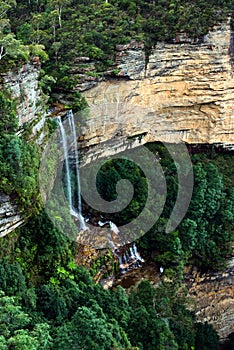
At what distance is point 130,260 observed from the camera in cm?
1822

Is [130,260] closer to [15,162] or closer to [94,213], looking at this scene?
[94,213]

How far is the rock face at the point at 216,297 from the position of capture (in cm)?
1922

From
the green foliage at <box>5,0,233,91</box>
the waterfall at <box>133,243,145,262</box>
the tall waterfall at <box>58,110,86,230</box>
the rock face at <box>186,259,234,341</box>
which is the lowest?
the rock face at <box>186,259,234,341</box>

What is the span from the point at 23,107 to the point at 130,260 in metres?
7.85

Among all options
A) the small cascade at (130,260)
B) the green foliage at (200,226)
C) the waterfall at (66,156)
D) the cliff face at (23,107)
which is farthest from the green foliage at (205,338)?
the cliff face at (23,107)

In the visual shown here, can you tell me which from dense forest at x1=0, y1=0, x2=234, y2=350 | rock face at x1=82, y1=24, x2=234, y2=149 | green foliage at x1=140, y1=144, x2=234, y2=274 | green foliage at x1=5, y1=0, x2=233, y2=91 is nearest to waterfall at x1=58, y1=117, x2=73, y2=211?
dense forest at x1=0, y1=0, x2=234, y2=350

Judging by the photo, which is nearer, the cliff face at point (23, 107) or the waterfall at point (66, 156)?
the cliff face at point (23, 107)

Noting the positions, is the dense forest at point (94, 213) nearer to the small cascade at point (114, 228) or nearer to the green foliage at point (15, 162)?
the green foliage at point (15, 162)

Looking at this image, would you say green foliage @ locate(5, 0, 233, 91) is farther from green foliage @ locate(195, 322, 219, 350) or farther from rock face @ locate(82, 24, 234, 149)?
green foliage @ locate(195, 322, 219, 350)

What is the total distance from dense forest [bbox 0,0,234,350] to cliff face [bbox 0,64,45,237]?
0.29 metres

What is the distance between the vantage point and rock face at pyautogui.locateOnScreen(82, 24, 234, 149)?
61.5 ft

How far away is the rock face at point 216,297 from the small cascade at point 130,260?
2.55 meters

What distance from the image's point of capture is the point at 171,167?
2077 cm

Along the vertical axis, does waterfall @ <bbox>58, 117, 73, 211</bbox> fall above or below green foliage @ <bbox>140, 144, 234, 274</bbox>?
above
